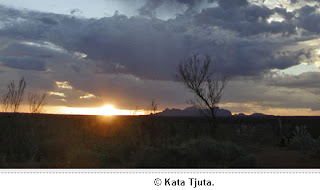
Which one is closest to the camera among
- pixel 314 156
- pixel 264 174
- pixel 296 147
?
pixel 264 174

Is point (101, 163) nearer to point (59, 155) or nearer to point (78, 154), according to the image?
point (78, 154)

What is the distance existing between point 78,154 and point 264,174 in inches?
328

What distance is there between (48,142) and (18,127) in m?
1.57

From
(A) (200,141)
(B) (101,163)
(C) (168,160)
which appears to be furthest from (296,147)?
(B) (101,163)

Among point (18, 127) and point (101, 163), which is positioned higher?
point (18, 127)

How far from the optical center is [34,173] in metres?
6.40

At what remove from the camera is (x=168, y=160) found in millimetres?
11398

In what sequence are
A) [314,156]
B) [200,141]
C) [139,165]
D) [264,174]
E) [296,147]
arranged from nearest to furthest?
[264,174]
[139,165]
[200,141]
[314,156]
[296,147]

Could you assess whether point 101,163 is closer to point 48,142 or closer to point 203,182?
point 48,142

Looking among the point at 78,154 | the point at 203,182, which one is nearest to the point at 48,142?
the point at 78,154

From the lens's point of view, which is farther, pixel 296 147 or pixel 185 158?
pixel 296 147

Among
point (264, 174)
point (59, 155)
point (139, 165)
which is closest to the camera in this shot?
point (264, 174)

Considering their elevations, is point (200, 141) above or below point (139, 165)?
above

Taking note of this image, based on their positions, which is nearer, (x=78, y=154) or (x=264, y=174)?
(x=264, y=174)
